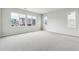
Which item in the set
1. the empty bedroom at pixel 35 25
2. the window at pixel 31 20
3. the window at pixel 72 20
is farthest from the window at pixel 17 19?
the window at pixel 72 20

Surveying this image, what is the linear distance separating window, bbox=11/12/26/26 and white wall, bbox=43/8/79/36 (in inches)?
139

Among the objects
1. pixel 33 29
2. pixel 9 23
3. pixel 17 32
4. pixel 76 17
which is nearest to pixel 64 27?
pixel 76 17

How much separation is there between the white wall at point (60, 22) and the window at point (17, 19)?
3529 millimetres

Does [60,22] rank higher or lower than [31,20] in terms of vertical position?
lower

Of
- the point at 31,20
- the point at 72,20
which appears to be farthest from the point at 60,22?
the point at 31,20

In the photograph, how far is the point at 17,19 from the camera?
6840 mm

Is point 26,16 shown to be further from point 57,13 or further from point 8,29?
point 57,13

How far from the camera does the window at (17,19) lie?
247 inches

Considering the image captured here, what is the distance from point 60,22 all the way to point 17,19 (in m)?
4.72

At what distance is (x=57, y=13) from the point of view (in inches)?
285

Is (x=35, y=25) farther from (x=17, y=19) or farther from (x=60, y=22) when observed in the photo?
(x=60, y=22)

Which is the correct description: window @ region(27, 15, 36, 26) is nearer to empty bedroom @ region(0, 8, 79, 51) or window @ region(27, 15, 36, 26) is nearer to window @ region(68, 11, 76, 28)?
empty bedroom @ region(0, 8, 79, 51)
